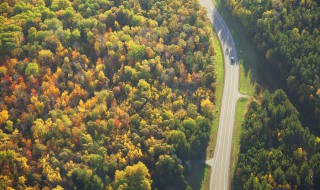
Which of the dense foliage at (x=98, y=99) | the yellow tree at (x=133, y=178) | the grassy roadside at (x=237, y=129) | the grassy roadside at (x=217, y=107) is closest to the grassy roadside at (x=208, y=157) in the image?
the grassy roadside at (x=217, y=107)

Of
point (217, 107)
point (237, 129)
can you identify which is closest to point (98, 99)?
point (217, 107)

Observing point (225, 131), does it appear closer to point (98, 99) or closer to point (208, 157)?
point (208, 157)

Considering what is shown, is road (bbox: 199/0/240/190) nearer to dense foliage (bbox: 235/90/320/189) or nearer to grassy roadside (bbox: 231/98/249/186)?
grassy roadside (bbox: 231/98/249/186)

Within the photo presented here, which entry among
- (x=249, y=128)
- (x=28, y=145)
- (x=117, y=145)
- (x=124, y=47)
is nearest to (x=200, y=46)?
Answer: (x=124, y=47)

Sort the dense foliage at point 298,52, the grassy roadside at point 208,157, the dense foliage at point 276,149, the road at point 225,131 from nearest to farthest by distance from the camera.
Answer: the dense foliage at point 276,149
the grassy roadside at point 208,157
the road at point 225,131
the dense foliage at point 298,52

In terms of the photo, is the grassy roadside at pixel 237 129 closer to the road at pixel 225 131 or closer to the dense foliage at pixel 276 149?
the road at pixel 225 131
